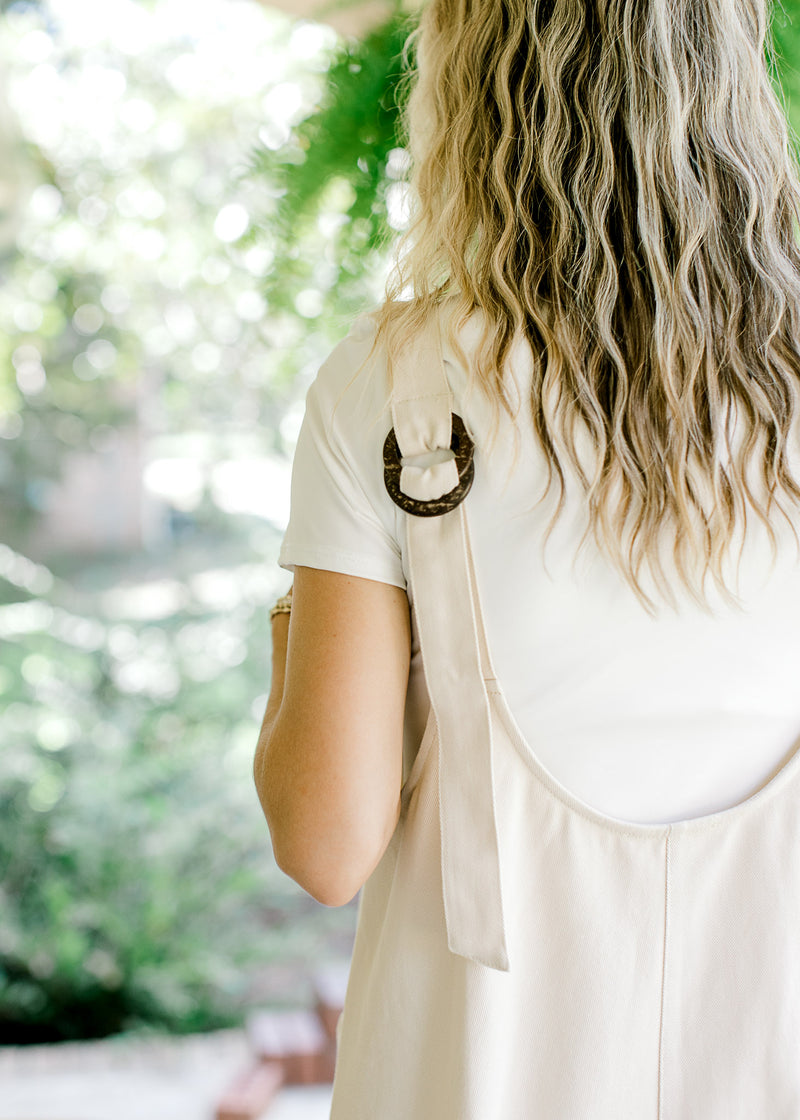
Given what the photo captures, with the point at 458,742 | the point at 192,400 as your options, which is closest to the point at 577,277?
the point at 458,742

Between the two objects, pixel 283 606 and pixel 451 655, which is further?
pixel 283 606

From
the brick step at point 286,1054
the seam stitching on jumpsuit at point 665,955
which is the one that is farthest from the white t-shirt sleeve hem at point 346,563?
the brick step at point 286,1054

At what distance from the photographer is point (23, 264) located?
2660mm

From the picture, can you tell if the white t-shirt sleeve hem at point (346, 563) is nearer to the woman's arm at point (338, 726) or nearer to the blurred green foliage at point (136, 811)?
the woman's arm at point (338, 726)

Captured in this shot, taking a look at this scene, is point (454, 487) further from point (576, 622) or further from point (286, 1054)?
point (286, 1054)

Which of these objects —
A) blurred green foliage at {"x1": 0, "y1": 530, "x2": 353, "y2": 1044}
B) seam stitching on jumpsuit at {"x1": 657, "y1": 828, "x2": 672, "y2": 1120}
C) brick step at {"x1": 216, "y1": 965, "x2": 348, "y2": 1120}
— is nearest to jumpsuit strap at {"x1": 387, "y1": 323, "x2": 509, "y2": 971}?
seam stitching on jumpsuit at {"x1": 657, "y1": 828, "x2": 672, "y2": 1120}

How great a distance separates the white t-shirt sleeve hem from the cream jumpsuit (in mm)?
32

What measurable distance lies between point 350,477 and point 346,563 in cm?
6

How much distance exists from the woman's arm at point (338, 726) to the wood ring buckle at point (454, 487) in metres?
0.07

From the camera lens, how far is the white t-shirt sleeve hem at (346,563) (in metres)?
0.63

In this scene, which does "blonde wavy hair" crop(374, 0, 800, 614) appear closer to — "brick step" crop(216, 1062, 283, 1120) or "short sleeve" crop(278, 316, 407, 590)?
"short sleeve" crop(278, 316, 407, 590)

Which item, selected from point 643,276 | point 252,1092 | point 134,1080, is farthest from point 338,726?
point 134,1080

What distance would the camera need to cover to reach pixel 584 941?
65 centimetres

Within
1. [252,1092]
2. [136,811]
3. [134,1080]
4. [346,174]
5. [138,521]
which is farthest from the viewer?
[138,521]
